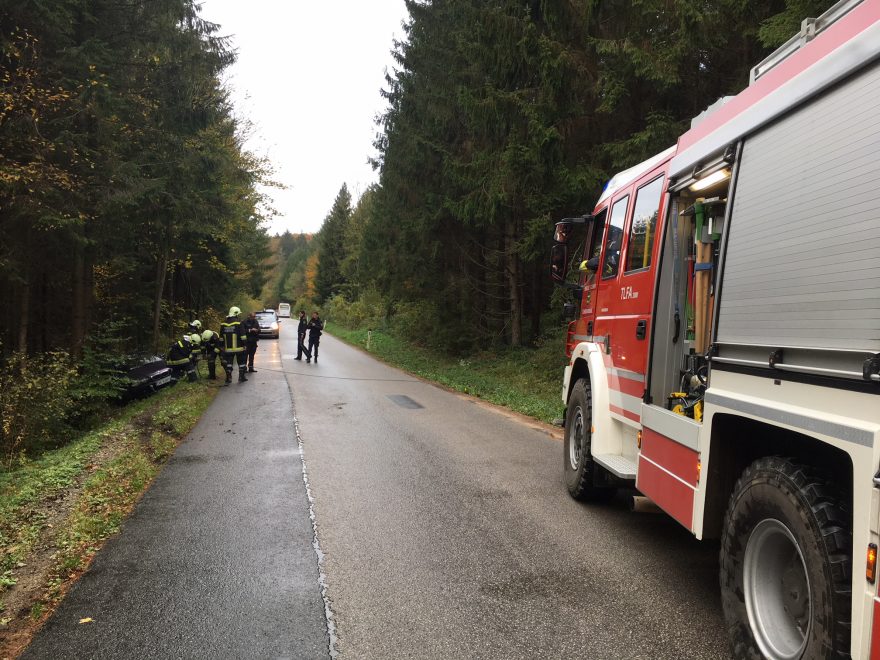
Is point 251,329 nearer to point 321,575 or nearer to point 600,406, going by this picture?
point 600,406

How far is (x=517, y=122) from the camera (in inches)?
564

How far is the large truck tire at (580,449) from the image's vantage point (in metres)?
5.28

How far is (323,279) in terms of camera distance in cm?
6600

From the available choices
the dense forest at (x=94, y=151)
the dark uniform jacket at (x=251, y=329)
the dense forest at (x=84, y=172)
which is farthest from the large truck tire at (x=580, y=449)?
the dark uniform jacket at (x=251, y=329)

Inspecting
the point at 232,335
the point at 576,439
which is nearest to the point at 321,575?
the point at 576,439

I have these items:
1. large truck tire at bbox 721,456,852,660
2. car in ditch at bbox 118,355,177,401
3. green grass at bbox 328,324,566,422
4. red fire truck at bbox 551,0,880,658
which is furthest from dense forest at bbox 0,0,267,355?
large truck tire at bbox 721,456,852,660

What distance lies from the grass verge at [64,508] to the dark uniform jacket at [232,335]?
531 cm

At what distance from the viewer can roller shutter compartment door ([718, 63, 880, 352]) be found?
7.00 feet

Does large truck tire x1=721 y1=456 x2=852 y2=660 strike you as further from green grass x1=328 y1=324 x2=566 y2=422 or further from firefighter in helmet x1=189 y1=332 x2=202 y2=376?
firefighter in helmet x1=189 y1=332 x2=202 y2=376

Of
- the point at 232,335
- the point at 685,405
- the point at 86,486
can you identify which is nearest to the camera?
the point at 685,405

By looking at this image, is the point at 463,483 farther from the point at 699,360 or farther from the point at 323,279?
the point at 323,279

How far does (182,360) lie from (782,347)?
14595 mm

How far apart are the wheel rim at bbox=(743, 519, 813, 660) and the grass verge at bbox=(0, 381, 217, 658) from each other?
3.65 metres

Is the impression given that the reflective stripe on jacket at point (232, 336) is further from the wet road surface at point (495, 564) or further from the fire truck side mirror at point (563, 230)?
the fire truck side mirror at point (563, 230)
